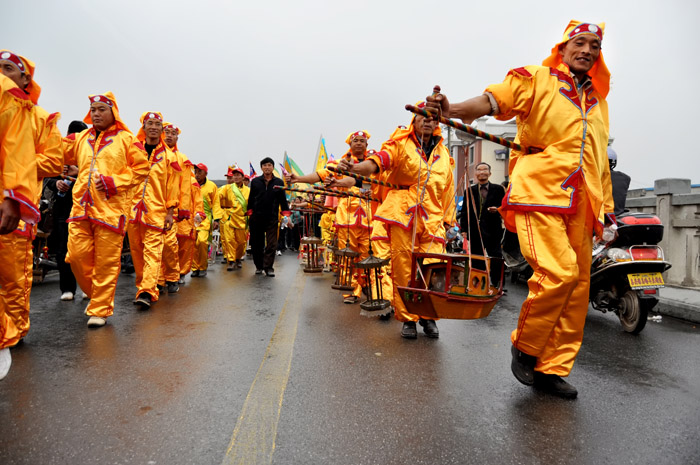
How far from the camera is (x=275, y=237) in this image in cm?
912

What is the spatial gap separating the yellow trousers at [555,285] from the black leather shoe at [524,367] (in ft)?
0.14

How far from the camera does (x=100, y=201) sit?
4.39 m

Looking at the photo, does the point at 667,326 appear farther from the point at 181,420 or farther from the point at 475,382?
the point at 181,420

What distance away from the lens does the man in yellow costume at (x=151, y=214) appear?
5.42 m

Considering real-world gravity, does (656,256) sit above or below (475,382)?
above

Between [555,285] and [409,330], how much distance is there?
1.63m

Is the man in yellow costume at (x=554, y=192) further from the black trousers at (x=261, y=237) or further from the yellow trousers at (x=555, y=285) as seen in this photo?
the black trousers at (x=261, y=237)

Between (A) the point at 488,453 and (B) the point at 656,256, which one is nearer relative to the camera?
(A) the point at 488,453

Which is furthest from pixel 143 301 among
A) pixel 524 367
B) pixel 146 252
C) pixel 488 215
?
pixel 488 215

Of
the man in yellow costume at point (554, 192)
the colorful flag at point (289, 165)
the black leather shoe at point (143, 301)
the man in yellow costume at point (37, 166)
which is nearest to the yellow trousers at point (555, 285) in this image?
the man in yellow costume at point (554, 192)

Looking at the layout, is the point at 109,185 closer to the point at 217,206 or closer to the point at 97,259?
the point at 97,259

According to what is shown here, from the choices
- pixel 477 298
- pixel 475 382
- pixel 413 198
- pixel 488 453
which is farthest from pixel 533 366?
pixel 413 198

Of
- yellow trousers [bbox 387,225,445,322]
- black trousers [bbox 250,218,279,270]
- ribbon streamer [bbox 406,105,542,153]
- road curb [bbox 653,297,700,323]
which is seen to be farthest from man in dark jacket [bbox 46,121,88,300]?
road curb [bbox 653,297,700,323]

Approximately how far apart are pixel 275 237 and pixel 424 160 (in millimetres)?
5474
